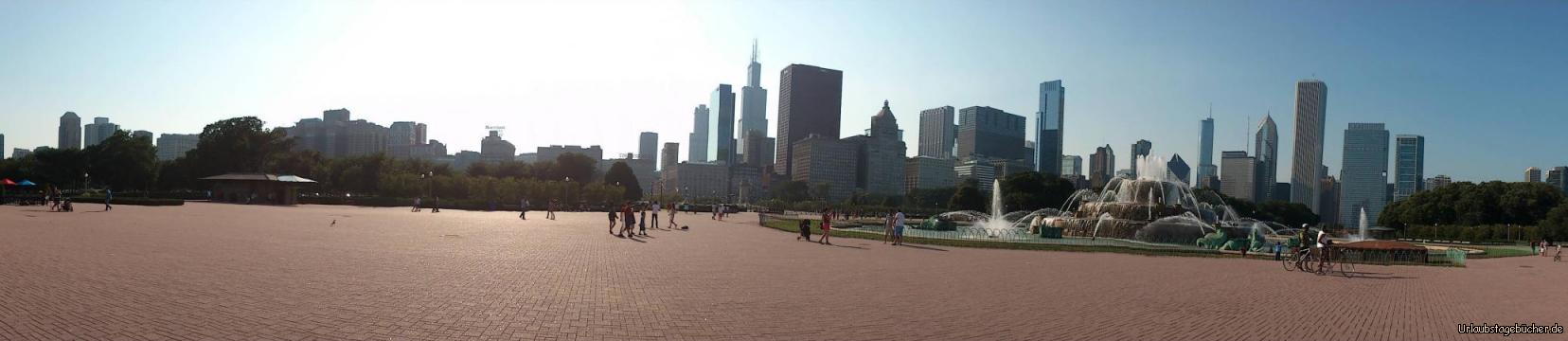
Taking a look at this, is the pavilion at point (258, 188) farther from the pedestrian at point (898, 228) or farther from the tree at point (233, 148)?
the pedestrian at point (898, 228)

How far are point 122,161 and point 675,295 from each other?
91.9 m

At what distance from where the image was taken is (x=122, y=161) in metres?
79.2

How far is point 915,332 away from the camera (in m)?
8.91

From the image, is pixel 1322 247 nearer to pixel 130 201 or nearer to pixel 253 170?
pixel 130 201

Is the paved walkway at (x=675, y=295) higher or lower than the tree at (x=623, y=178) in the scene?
lower


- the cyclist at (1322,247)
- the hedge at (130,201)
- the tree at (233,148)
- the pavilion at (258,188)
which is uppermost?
the tree at (233,148)

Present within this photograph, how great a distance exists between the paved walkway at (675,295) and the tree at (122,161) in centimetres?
7398

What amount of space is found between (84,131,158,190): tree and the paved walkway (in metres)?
74.0

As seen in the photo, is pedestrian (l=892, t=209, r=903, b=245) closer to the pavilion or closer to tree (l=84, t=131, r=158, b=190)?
the pavilion

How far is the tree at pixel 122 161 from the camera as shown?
260ft

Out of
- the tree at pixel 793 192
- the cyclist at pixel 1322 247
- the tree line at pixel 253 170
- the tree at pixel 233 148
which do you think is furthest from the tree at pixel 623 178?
the cyclist at pixel 1322 247

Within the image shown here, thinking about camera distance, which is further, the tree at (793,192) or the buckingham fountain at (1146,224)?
the tree at (793,192)

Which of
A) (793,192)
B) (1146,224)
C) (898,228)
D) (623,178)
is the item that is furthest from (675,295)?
(793,192)

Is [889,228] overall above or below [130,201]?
above
